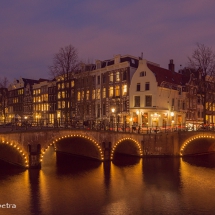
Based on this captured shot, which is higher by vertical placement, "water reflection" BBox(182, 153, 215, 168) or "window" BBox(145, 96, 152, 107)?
"window" BBox(145, 96, 152, 107)

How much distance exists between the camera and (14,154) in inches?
1139

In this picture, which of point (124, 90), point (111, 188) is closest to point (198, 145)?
point (124, 90)

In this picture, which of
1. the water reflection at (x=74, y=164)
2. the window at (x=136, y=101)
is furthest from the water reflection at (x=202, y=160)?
the window at (x=136, y=101)

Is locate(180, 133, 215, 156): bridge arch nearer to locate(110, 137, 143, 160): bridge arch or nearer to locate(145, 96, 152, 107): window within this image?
locate(110, 137, 143, 160): bridge arch

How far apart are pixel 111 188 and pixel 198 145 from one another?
21.6m

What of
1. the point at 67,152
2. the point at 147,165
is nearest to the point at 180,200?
the point at 147,165

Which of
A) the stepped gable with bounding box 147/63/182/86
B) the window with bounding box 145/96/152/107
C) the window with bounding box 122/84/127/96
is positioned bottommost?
the window with bounding box 145/96/152/107

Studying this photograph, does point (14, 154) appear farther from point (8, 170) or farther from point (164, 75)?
point (164, 75)

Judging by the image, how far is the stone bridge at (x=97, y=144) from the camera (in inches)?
1048

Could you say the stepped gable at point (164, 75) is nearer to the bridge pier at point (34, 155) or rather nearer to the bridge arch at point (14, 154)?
the bridge pier at point (34, 155)

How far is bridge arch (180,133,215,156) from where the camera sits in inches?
1410

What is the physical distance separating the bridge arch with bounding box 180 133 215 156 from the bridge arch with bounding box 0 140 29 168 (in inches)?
788

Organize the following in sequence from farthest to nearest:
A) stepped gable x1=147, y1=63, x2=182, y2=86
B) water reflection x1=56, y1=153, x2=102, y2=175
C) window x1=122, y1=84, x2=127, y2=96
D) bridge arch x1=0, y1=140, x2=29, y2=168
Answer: window x1=122, y1=84, x2=127, y2=96, stepped gable x1=147, y1=63, x2=182, y2=86, water reflection x1=56, y1=153, x2=102, y2=175, bridge arch x1=0, y1=140, x2=29, y2=168

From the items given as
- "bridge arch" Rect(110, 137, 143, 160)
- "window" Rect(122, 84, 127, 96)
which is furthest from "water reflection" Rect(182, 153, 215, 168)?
Answer: "window" Rect(122, 84, 127, 96)
